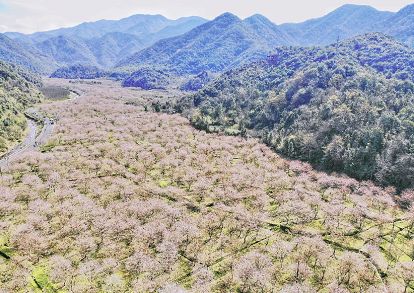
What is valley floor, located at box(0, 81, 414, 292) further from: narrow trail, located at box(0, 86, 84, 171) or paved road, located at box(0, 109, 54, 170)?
paved road, located at box(0, 109, 54, 170)

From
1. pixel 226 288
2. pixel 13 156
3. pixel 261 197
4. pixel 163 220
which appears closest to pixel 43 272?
pixel 163 220

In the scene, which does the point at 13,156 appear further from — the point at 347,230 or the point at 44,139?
the point at 347,230

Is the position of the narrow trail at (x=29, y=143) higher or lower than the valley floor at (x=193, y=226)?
higher

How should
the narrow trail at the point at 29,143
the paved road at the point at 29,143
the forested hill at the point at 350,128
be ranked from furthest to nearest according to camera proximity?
the paved road at the point at 29,143 < the narrow trail at the point at 29,143 < the forested hill at the point at 350,128

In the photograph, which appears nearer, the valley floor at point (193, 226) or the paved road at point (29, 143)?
the valley floor at point (193, 226)

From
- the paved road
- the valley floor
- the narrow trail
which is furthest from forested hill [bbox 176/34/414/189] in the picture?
the paved road

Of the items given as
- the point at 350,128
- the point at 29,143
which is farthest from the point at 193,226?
the point at 29,143

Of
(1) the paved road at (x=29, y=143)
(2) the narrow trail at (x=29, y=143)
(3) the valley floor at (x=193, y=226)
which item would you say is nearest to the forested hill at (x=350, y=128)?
(3) the valley floor at (x=193, y=226)

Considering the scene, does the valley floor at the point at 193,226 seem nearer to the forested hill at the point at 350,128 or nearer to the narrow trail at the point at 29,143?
the forested hill at the point at 350,128

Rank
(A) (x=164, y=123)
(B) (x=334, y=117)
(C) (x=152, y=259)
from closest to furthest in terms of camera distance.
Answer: (C) (x=152, y=259) → (B) (x=334, y=117) → (A) (x=164, y=123)
